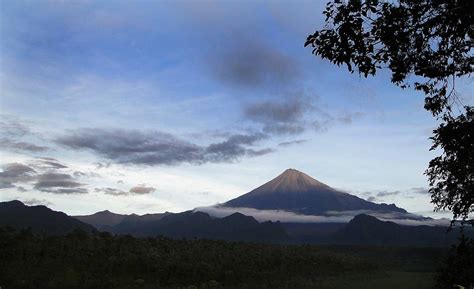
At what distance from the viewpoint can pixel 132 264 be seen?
42.8 metres

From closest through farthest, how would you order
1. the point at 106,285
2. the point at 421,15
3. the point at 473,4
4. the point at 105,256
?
1. the point at 473,4
2. the point at 421,15
3. the point at 106,285
4. the point at 105,256

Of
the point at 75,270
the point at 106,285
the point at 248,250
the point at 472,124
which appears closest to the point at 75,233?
the point at 75,270

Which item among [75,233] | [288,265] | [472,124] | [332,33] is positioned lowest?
[288,265]

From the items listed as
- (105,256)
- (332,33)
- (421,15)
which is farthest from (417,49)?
(105,256)

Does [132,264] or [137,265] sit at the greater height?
[132,264]

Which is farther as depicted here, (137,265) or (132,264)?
(137,265)

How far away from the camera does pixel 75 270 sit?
36594 mm

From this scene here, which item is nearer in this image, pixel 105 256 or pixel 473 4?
pixel 473 4

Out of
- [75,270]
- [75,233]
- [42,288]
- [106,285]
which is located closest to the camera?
[42,288]

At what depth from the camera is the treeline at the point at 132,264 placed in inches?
1334

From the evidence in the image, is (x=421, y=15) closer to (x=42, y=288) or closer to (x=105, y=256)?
(x=42, y=288)

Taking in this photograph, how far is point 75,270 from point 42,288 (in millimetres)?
6367

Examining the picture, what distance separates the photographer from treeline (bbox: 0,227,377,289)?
33.9 metres

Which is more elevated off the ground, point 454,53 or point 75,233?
point 454,53
